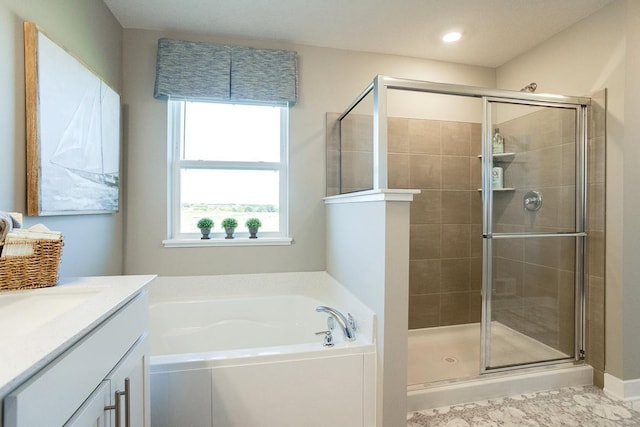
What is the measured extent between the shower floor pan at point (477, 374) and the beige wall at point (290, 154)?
1032mm

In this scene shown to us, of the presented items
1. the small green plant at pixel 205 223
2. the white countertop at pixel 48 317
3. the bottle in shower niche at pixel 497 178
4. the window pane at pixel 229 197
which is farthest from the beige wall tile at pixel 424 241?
the white countertop at pixel 48 317

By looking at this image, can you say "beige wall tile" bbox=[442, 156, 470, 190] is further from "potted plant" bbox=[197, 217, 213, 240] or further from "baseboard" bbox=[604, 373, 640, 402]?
"potted plant" bbox=[197, 217, 213, 240]

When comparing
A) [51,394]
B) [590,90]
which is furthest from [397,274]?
[590,90]

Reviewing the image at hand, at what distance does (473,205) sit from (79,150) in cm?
282

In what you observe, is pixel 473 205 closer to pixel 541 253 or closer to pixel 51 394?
pixel 541 253

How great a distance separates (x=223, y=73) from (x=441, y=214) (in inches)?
81.3

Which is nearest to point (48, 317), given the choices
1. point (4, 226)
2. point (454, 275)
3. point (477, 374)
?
point (4, 226)

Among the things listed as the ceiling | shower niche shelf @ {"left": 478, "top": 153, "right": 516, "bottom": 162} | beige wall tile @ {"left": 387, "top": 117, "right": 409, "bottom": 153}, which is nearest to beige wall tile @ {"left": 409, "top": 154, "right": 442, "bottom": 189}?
beige wall tile @ {"left": 387, "top": 117, "right": 409, "bottom": 153}

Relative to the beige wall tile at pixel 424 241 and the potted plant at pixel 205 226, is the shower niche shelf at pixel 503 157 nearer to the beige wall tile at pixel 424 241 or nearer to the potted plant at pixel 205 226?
the beige wall tile at pixel 424 241

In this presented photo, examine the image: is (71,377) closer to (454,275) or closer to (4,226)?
(4,226)

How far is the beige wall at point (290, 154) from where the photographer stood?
7.00 ft

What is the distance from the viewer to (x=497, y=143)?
1937mm

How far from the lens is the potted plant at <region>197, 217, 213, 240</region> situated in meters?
2.24

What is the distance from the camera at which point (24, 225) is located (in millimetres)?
1240
